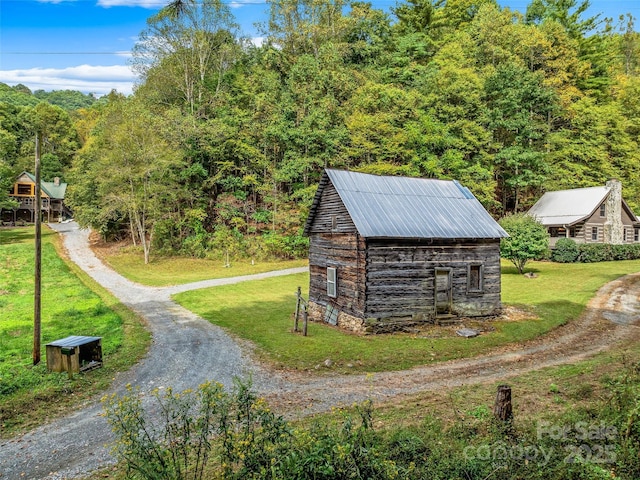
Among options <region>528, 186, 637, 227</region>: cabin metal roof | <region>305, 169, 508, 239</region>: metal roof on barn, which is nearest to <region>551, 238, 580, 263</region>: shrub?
<region>528, 186, 637, 227</region>: cabin metal roof

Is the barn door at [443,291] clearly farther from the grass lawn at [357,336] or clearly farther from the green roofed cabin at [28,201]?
the green roofed cabin at [28,201]

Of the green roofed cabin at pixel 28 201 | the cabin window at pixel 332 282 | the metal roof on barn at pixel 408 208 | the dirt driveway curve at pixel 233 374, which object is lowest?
the dirt driveway curve at pixel 233 374

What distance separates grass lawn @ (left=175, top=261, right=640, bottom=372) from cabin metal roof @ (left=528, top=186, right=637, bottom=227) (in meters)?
10.8

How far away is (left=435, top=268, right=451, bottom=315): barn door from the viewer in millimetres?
18203

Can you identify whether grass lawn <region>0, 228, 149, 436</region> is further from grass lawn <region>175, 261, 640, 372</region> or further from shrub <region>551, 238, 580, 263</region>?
shrub <region>551, 238, 580, 263</region>

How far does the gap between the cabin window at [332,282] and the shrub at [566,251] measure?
29.5 meters

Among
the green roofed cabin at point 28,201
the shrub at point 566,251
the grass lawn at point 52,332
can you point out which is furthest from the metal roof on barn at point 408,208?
A: the green roofed cabin at point 28,201

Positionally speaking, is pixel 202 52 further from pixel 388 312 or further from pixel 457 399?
pixel 457 399


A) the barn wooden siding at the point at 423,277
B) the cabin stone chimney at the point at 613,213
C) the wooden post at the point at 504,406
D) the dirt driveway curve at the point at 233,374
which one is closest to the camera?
the wooden post at the point at 504,406

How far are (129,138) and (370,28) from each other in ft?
118

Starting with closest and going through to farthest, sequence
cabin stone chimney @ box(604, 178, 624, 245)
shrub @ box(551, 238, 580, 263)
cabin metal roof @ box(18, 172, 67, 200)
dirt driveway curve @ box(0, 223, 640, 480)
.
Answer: dirt driveway curve @ box(0, 223, 640, 480) < shrub @ box(551, 238, 580, 263) < cabin stone chimney @ box(604, 178, 624, 245) < cabin metal roof @ box(18, 172, 67, 200)

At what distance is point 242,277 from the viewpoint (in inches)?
1267

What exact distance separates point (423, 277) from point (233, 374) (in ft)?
31.9

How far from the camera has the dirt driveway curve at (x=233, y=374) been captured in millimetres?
7617
